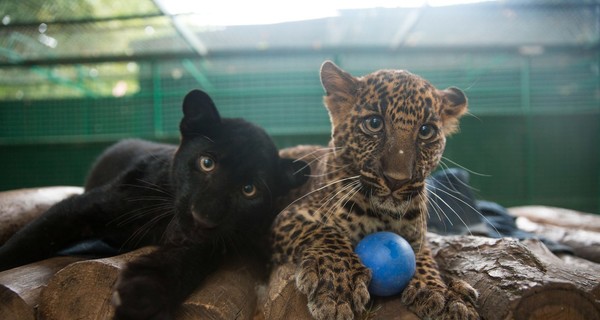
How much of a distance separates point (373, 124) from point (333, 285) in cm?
134

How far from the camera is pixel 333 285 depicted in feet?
8.80

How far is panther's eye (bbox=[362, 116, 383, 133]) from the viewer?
3404mm

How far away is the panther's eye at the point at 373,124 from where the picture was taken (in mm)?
3404

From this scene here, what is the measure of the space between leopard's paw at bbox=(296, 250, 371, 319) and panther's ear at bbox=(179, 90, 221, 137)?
55.6 inches

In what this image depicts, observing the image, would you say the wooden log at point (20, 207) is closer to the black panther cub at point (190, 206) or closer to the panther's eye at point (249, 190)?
the black panther cub at point (190, 206)

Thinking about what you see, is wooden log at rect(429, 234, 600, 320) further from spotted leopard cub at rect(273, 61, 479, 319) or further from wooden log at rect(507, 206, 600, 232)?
wooden log at rect(507, 206, 600, 232)

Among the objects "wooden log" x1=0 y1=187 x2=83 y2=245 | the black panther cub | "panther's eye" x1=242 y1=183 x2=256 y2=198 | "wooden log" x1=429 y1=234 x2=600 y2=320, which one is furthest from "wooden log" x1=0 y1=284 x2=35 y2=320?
"wooden log" x1=429 y1=234 x2=600 y2=320

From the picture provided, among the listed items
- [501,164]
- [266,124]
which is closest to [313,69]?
[266,124]

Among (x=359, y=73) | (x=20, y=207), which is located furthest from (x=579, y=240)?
(x=359, y=73)

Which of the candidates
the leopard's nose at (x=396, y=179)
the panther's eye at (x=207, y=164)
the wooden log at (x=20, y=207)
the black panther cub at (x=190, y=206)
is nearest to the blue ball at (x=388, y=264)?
the leopard's nose at (x=396, y=179)

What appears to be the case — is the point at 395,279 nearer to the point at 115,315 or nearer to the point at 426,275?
the point at 426,275

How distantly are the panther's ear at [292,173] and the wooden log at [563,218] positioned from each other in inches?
199

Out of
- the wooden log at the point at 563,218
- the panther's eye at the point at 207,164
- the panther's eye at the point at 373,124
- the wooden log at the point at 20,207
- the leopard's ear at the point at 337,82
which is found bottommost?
the wooden log at the point at 563,218

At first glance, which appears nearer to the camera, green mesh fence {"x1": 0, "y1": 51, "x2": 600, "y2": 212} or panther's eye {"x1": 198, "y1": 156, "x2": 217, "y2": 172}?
panther's eye {"x1": 198, "y1": 156, "x2": 217, "y2": 172}
